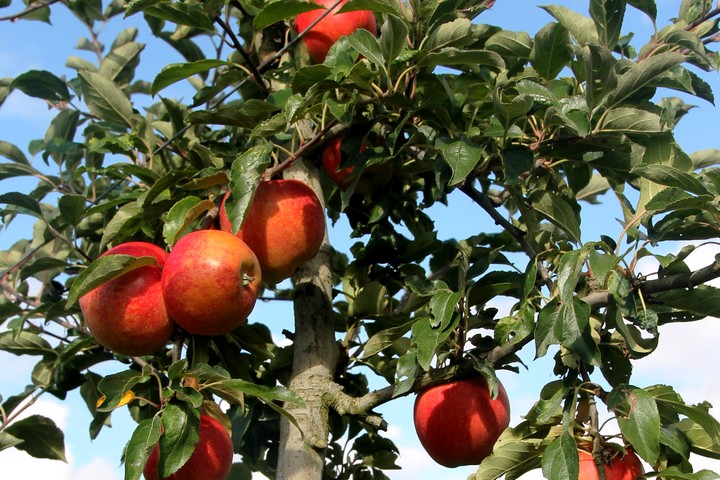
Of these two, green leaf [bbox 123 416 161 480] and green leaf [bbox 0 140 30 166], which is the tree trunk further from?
green leaf [bbox 0 140 30 166]

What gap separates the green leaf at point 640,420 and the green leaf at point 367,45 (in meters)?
0.72

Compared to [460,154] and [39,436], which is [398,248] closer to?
[460,154]

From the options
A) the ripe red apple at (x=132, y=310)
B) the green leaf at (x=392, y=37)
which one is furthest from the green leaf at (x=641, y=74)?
the ripe red apple at (x=132, y=310)

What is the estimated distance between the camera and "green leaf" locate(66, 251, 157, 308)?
55.2 inches

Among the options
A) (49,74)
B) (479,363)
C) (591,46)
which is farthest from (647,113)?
(49,74)

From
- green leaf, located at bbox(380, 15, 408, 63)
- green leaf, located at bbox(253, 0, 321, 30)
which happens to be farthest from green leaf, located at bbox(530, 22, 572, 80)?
green leaf, located at bbox(253, 0, 321, 30)

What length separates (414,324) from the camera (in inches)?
61.4

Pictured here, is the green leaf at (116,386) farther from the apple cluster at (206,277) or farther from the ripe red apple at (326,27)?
the ripe red apple at (326,27)

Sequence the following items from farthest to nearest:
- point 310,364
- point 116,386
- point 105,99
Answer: point 105,99
point 310,364
point 116,386

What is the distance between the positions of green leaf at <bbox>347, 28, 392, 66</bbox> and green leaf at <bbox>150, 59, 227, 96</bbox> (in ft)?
1.17

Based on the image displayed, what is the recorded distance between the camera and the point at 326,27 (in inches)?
72.6

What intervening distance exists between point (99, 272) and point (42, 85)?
1.08 meters

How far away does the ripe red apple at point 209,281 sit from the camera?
1463 mm

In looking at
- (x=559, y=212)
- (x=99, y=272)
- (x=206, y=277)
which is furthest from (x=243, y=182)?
(x=559, y=212)
